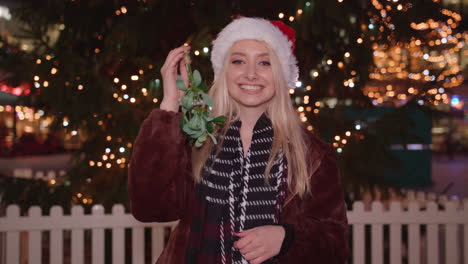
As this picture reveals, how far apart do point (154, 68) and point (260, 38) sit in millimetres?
1981

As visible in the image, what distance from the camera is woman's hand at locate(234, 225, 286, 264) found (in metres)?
1.75

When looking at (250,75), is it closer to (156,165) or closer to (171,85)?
(171,85)

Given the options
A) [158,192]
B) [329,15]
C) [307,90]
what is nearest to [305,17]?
[329,15]

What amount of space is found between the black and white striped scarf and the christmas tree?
184 cm

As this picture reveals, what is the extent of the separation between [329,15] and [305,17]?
8.2 inches

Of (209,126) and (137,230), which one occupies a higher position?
(209,126)

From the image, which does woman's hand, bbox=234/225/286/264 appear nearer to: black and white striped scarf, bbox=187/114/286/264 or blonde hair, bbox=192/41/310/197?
black and white striped scarf, bbox=187/114/286/264

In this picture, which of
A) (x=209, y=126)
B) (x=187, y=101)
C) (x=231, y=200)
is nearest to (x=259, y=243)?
(x=231, y=200)

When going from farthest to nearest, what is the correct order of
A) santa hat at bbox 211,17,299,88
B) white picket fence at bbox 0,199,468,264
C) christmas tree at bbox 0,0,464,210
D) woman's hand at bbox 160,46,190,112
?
christmas tree at bbox 0,0,464,210
white picket fence at bbox 0,199,468,264
santa hat at bbox 211,17,299,88
woman's hand at bbox 160,46,190,112

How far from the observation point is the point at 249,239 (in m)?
1.75

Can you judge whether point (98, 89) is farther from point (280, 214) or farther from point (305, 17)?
point (280, 214)

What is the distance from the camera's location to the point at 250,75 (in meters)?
2.02

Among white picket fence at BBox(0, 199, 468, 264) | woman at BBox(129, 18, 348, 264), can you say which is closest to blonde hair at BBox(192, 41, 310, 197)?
woman at BBox(129, 18, 348, 264)

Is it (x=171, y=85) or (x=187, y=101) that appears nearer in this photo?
(x=187, y=101)
